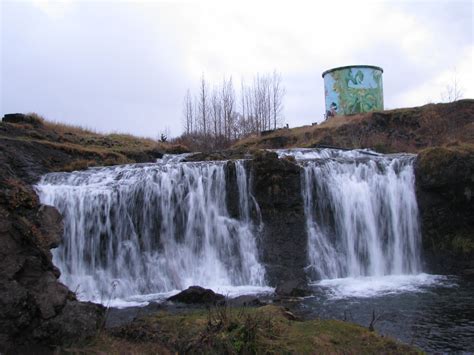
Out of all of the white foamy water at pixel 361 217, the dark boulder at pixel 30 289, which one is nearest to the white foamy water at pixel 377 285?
the white foamy water at pixel 361 217

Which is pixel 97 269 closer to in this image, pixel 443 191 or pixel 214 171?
pixel 214 171

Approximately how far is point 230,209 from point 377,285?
15.5 ft

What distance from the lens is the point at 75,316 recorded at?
576cm

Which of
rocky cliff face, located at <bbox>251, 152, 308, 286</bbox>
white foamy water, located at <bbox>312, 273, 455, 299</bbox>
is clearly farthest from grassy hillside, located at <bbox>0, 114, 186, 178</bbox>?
white foamy water, located at <bbox>312, 273, 455, 299</bbox>

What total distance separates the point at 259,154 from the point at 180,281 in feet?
15.1

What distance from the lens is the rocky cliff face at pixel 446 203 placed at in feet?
49.1

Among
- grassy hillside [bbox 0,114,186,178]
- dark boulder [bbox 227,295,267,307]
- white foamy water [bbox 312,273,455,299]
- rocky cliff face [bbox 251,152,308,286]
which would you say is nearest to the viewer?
dark boulder [bbox 227,295,267,307]

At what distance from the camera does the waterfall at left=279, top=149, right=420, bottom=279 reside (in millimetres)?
14531

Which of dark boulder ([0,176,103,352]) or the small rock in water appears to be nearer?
dark boulder ([0,176,103,352])

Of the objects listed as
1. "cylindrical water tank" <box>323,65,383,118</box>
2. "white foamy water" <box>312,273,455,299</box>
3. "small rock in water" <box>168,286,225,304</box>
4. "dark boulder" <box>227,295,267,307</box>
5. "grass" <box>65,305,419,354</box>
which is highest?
"cylindrical water tank" <box>323,65,383,118</box>

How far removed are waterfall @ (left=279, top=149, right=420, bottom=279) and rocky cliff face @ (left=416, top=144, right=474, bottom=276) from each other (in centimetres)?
37

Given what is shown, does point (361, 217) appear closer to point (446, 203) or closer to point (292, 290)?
point (446, 203)

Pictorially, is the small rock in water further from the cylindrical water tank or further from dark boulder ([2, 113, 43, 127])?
the cylindrical water tank

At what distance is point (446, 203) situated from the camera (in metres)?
15.6
